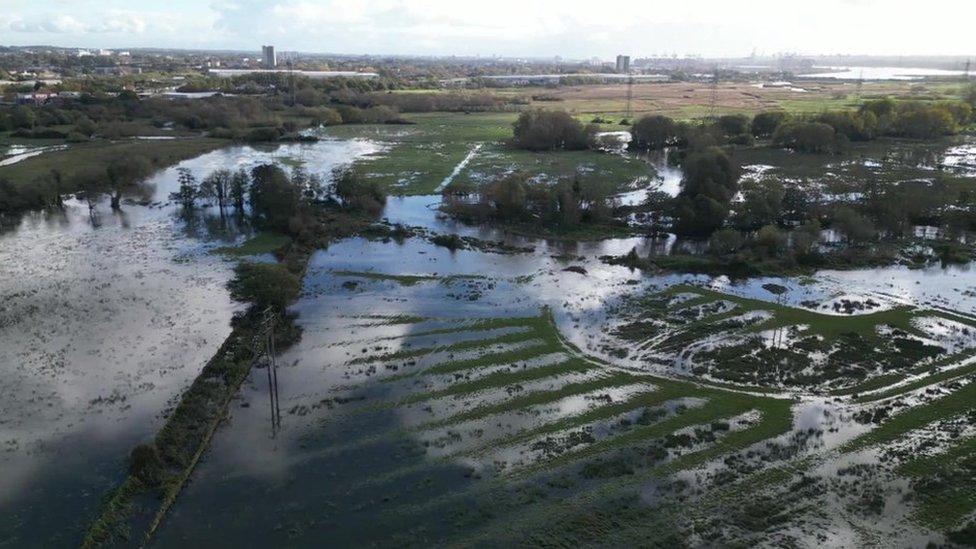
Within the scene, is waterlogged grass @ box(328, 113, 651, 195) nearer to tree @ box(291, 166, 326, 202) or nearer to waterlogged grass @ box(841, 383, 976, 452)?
tree @ box(291, 166, 326, 202)

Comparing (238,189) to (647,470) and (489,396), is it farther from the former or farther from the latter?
(647,470)

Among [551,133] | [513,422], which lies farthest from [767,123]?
[513,422]

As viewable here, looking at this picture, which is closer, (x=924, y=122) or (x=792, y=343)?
(x=792, y=343)

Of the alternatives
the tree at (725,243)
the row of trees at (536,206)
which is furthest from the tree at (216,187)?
the tree at (725,243)

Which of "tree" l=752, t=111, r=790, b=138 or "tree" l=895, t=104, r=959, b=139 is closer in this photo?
"tree" l=895, t=104, r=959, b=139

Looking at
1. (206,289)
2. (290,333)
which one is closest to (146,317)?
Answer: (206,289)

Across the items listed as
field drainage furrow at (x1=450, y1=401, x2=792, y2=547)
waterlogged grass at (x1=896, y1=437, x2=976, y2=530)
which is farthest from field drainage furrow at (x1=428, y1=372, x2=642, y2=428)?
waterlogged grass at (x1=896, y1=437, x2=976, y2=530)

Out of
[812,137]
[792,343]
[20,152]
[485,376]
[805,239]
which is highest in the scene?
[812,137]
